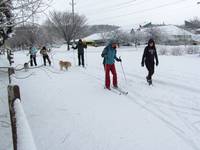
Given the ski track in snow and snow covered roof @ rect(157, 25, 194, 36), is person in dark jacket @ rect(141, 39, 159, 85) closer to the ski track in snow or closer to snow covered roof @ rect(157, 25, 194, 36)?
the ski track in snow

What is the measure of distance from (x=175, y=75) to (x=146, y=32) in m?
74.5

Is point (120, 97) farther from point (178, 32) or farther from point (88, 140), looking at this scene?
point (178, 32)

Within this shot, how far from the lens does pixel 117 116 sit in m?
8.12

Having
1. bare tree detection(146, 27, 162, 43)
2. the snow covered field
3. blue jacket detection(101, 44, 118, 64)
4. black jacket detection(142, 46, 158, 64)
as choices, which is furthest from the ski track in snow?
bare tree detection(146, 27, 162, 43)

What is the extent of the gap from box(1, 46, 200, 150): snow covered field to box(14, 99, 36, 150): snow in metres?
1.80

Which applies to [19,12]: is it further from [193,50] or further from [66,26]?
[66,26]

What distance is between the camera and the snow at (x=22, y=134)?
3566 millimetres

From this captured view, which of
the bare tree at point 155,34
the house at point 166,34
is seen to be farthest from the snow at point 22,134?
the bare tree at point 155,34

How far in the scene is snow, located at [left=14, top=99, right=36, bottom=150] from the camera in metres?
3.57

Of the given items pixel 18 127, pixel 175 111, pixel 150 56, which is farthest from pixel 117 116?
pixel 150 56

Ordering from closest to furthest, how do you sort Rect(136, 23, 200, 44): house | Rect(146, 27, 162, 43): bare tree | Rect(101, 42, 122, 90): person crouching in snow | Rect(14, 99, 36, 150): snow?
1. Rect(14, 99, 36, 150): snow
2. Rect(101, 42, 122, 90): person crouching in snow
3. Rect(146, 27, 162, 43): bare tree
4. Rect(136, 23, 200, 44): house

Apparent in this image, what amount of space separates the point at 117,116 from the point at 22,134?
4462 millimetres

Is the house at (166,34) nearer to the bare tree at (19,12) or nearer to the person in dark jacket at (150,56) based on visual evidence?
the person in dark jacket at (150,56)

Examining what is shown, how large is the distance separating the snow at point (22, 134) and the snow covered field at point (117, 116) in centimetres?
180
